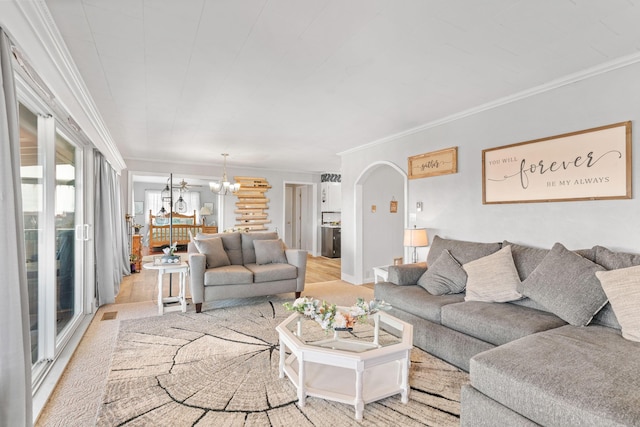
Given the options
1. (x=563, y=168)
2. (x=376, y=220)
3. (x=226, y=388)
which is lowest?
(x=226, y=388)

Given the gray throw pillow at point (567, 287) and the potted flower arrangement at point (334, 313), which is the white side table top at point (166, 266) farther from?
the gray throw pillow at point (567, 287)

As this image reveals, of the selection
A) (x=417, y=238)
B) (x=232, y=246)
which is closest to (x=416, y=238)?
(x=417, y=238)

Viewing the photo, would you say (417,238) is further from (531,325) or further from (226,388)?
(226,388)

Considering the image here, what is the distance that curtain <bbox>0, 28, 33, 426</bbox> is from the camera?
1386 mm

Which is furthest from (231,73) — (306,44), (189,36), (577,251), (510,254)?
(577,251)

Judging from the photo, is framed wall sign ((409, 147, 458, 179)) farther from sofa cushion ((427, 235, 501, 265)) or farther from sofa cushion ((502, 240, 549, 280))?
sofa cushion ((502, 240, 549, 280))

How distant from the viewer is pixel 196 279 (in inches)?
155

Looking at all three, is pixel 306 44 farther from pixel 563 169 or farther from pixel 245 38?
pixel 563 169

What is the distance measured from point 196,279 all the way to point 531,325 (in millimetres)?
3436

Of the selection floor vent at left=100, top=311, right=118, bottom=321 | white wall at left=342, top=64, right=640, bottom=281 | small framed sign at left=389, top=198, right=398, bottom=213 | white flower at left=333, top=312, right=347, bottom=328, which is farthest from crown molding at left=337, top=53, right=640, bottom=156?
floor vent at left=100, top=311, right=118, bottom=321

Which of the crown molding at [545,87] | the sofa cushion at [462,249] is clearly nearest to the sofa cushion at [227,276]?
the sofa cushion at [462,249]

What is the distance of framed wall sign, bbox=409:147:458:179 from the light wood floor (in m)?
2.70

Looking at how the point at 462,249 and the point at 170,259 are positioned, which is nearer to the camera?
the point at 462,249

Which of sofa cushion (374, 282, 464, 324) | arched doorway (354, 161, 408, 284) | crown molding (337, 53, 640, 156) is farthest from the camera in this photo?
arched doorway (354, 161, 408, 284)
